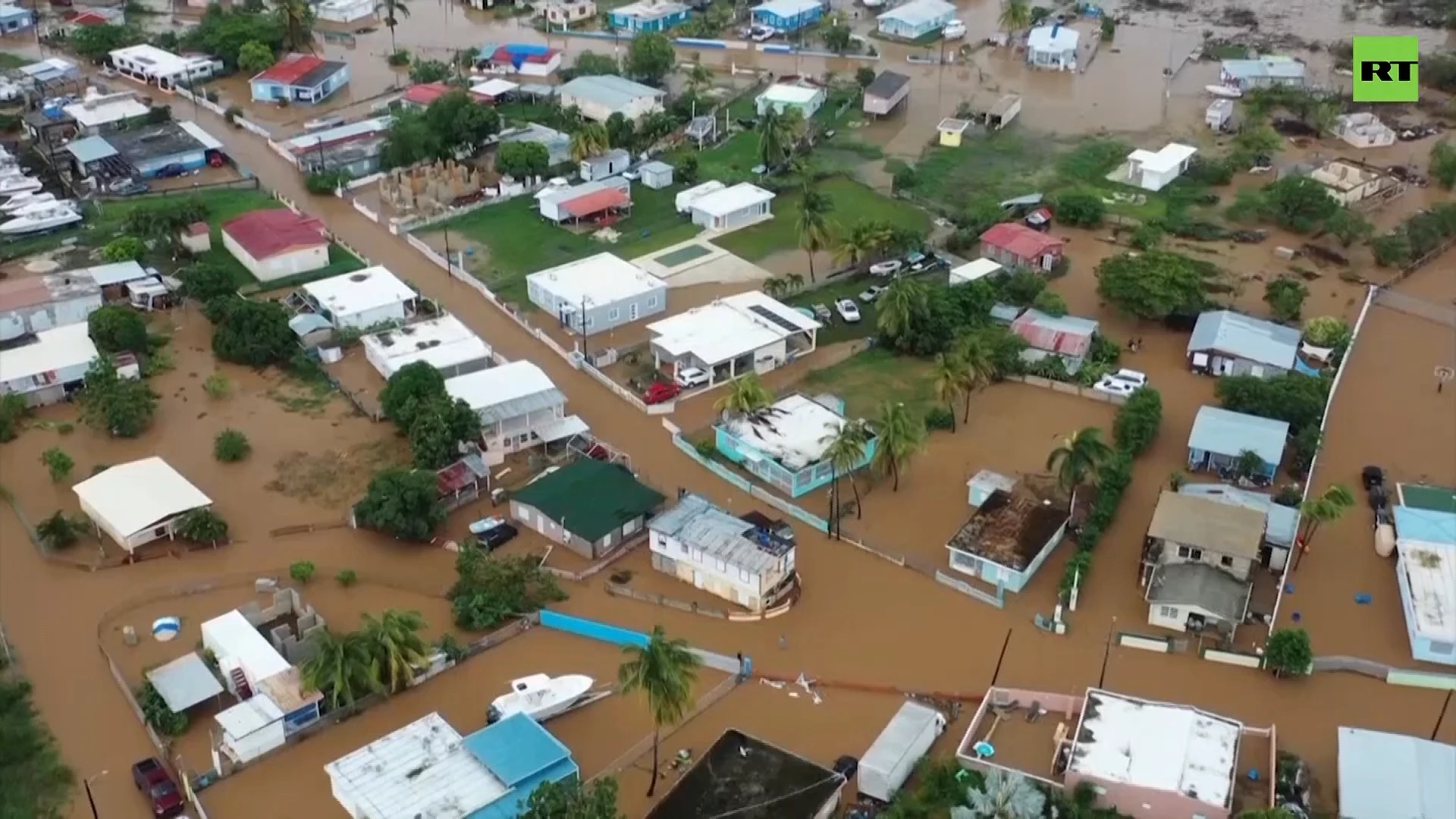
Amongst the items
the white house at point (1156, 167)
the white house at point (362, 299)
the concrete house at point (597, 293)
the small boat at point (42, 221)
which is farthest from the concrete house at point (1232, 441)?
the small boat at point (42, 221)

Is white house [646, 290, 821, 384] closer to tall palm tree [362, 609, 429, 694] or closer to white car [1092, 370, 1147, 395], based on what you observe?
white car [1092, 370, 1147, 395]

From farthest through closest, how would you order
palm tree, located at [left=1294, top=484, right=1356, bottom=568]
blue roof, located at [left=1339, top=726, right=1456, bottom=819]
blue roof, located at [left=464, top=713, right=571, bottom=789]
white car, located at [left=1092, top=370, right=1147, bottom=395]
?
1. white car, located at [left=1092, top=370, right=1147, bottom=395]
2. palm tree, located at [left=1294, top=484, right=1356, bottom=568]
3. blue roof, located at [left=464, top=713, right=571, bottom=789]
4. blue roof, located at [left=1339, top=726, right=1456, bottom=819]

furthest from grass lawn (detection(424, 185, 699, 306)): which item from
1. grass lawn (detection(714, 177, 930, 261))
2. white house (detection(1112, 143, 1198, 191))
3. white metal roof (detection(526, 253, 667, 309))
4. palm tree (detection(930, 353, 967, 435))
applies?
white house (detection(1112, 143, 1198, 191))

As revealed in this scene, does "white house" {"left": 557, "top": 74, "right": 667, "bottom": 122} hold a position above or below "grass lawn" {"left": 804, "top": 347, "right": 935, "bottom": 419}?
above

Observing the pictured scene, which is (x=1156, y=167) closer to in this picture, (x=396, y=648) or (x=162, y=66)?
(x=396, y=648)

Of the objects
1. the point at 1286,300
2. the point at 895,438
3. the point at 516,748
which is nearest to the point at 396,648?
the point at 516,748

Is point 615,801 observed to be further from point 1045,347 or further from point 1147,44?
point 1147,44

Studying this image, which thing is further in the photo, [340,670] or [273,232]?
[273,232]
